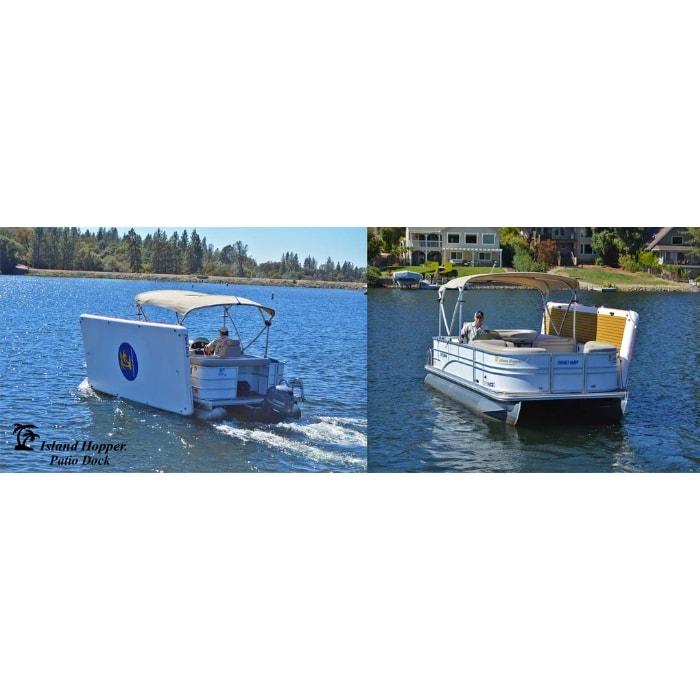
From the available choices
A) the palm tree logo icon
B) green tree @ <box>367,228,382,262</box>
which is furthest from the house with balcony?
the palm tree logo icon

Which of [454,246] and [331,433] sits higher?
[454,246]

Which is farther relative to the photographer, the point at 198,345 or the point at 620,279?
the point at 620,279

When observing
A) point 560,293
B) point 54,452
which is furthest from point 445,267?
point 54,452

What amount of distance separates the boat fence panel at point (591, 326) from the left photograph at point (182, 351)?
12.8ft

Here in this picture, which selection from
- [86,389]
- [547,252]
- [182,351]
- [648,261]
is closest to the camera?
[182,351]

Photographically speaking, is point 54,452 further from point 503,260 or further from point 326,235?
point 503,260

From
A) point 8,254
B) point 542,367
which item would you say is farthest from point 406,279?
point 8,254

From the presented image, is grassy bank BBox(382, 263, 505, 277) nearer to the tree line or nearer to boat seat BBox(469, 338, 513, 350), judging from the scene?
boat seat BBox(469, 338, 513, 350)

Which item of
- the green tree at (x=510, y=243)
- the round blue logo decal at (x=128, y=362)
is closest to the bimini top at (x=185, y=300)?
the round blue logo decal at (x=128, y=362)

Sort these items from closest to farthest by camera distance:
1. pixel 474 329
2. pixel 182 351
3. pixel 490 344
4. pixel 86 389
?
pixel 182 351 < pixel 86 389 < pixel 490 344 < pixel 474 329

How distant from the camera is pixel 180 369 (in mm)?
12695

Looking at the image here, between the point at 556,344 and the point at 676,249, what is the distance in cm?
226

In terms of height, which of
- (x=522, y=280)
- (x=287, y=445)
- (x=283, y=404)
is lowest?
(x=287, y=445)

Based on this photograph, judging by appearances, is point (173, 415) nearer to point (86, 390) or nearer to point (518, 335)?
point (86, 390)
